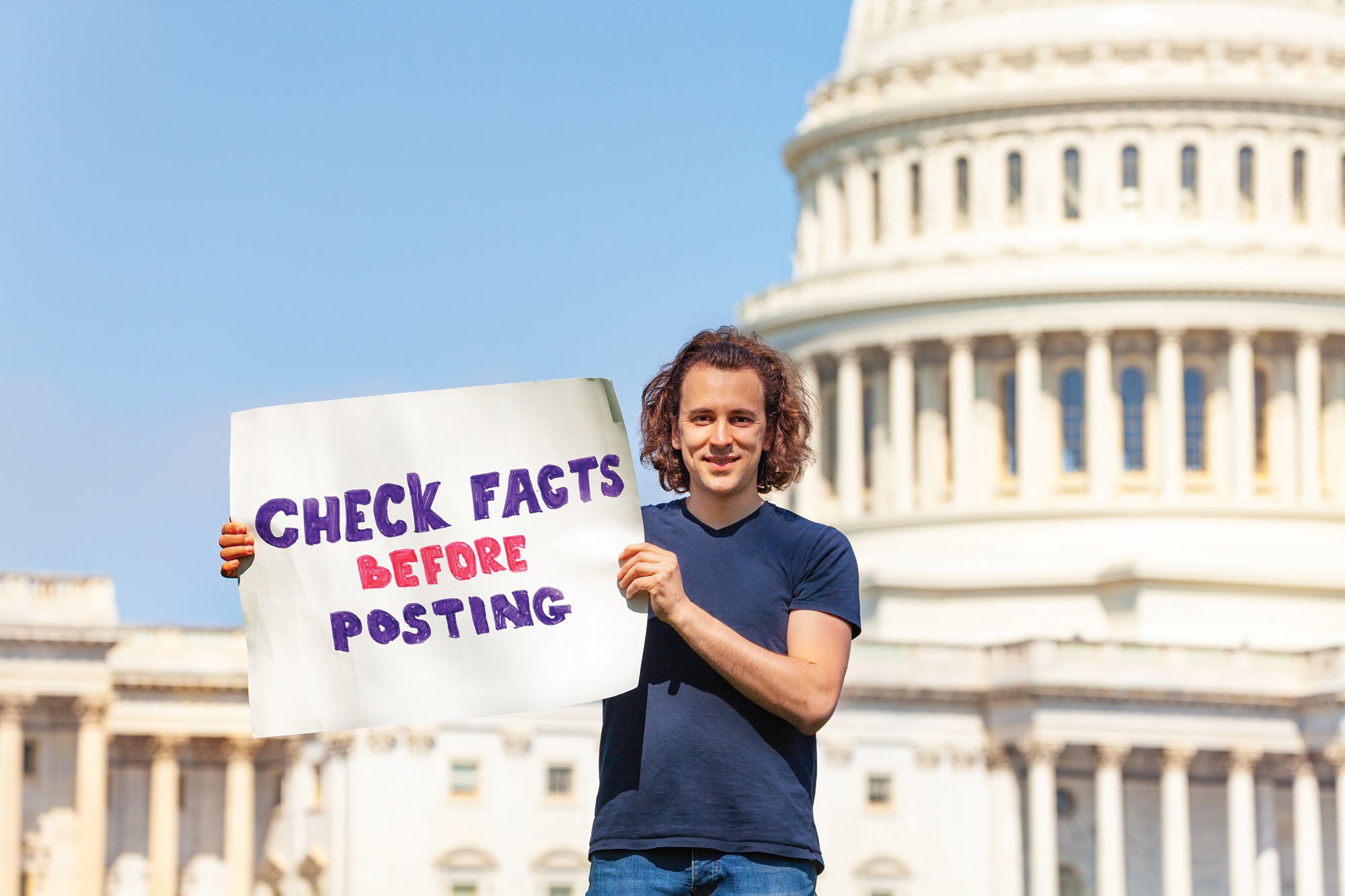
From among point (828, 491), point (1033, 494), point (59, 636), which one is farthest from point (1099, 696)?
point (59, 636)

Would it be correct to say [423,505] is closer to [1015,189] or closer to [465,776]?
[465,776]

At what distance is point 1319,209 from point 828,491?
19.9 m

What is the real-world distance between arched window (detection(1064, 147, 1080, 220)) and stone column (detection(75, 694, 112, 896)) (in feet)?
128

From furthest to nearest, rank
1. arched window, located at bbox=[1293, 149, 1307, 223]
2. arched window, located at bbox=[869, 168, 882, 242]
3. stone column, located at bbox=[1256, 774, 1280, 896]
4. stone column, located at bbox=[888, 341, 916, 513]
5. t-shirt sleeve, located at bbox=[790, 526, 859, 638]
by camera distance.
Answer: arched window, located at bbox=[869, 168, 882, 242] → arched window, located at bbox=[1293, 149, 1307, 223] → stone column, located at bbox=[888, 341, 916, 513] → stone column, located at bbox=[1256, 774, 1280, 896] → t-shirt sleeve, located at bbox=[790, 526, 859, 638]

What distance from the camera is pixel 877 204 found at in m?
114

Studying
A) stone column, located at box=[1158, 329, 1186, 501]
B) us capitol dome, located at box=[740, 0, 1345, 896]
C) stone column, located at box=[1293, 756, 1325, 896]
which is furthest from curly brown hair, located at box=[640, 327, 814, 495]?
stone column, located at box=[1158, 329, 1186, 501]

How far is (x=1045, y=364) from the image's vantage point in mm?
108188

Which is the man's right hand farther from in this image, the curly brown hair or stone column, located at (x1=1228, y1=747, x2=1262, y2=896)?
stone column, located at (x1=1228, y1=747, x2=1262, y2=896)

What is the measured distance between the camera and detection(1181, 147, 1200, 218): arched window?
358ft

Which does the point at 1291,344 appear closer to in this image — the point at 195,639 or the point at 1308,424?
the point at 1308,424

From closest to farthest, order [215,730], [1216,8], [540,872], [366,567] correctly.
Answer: [366,567] → [540,872] → [215,730] → [1216,8]

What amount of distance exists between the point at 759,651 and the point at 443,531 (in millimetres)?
1427

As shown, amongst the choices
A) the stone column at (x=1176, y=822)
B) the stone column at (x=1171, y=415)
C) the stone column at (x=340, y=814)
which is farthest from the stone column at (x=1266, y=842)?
the stone column at (x=340, y=814)

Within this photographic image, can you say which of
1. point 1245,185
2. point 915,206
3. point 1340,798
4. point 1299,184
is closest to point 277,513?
point 1340,798
